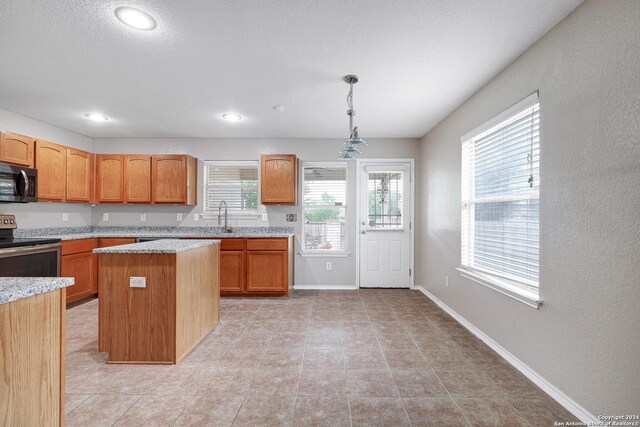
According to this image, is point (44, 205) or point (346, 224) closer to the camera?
point (44, 205)

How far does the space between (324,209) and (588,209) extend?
3.46 m

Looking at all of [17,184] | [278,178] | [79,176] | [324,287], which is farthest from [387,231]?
[17,184]

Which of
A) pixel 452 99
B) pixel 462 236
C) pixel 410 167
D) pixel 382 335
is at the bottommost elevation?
pixel 382 335

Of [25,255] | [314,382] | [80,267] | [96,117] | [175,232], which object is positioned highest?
[96,117]

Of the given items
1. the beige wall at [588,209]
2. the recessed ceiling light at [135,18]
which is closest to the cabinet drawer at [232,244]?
the recessed ceiling light at [135,18]

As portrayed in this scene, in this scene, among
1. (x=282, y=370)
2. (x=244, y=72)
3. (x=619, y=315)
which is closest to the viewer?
(x=619, y=315)

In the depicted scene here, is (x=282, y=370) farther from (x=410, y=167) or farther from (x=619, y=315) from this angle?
(x=410, y=167)

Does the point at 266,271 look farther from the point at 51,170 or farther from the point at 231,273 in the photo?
the point at 51,170

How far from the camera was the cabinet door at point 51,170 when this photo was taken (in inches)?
145

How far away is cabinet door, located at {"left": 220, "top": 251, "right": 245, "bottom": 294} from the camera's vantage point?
4.20 m

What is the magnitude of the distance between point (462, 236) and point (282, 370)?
7.62 ft

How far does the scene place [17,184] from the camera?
3328mm

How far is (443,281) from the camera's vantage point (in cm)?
379

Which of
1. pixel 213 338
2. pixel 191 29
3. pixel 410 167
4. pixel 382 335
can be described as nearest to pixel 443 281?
pixel 382 335
